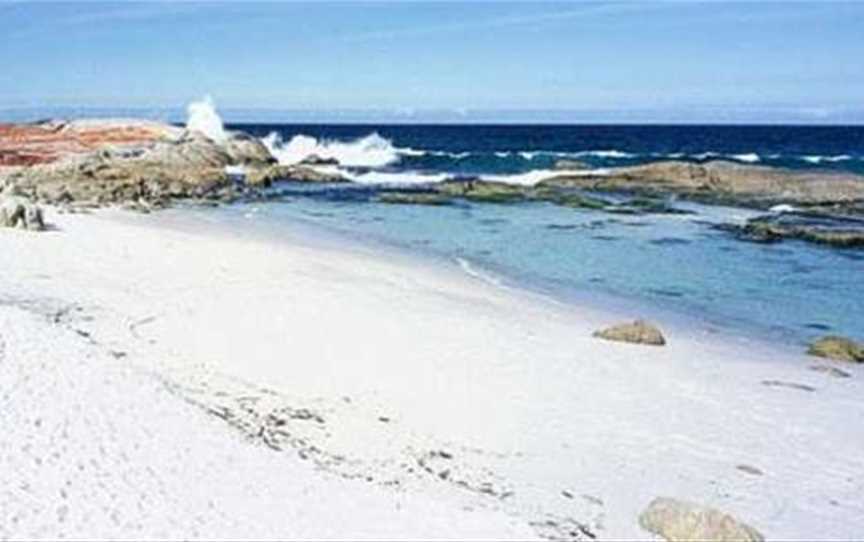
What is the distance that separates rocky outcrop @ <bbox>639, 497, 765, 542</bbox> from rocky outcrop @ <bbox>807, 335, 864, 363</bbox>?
380 inches

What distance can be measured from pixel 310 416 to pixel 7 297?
25.7 feet

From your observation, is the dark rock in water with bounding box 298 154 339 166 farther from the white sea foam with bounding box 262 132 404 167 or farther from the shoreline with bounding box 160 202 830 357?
the shoreline with bounding box 160 202 830 357

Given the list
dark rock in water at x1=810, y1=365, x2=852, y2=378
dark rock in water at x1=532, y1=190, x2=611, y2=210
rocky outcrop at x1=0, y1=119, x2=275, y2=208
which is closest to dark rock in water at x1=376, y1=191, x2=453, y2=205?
dark rock in water at x1=532, y1=190, x2=611, y2=210

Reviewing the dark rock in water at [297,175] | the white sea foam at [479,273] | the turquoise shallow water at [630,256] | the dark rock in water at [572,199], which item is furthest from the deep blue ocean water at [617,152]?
the white sea foam at [479,273]

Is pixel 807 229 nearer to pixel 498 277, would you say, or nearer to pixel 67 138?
pixel 498 277

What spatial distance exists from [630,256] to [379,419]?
2040 cm

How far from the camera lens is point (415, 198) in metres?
51.9

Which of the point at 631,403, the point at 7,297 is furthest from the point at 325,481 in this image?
the point at 7,297

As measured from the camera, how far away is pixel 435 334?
19844 millimetres

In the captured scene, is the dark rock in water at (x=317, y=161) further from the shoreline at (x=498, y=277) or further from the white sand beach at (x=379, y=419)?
the white sand beach at (x=379, y=419)

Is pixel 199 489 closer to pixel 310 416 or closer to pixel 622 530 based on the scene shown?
pixel 310 416

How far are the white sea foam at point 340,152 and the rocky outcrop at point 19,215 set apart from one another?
52.0 m

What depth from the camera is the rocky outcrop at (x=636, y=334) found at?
801 inches

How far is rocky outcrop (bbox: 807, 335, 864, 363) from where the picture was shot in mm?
20375
